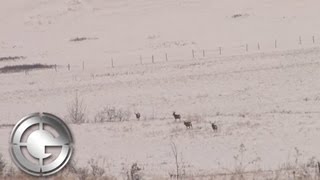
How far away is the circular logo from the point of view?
20.3ft

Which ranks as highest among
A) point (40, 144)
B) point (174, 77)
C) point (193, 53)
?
point (193, 53)

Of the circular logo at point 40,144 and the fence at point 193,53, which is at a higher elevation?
the fence at point 193,53

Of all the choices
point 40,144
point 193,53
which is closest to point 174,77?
point 193,53

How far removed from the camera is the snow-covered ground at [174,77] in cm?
1513

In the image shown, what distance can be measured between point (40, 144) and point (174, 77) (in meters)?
24.0

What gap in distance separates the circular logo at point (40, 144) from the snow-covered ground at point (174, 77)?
5.34 meters

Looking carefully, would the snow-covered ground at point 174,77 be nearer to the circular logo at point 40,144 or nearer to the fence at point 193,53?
the fence at point 193,53

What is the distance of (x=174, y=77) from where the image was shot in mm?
30062

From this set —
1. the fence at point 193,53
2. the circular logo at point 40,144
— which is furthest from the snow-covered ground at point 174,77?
the circular logo at point 40,144

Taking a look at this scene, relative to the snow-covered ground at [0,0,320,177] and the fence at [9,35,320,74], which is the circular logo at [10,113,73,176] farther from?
the fence at [9,35,320,74]

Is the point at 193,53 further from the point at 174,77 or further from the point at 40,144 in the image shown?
the point at 40,144

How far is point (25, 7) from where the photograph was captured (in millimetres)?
59406

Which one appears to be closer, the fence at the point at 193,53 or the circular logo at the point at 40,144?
the circular logo at the point at 40,144

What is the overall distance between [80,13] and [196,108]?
1374 inches
